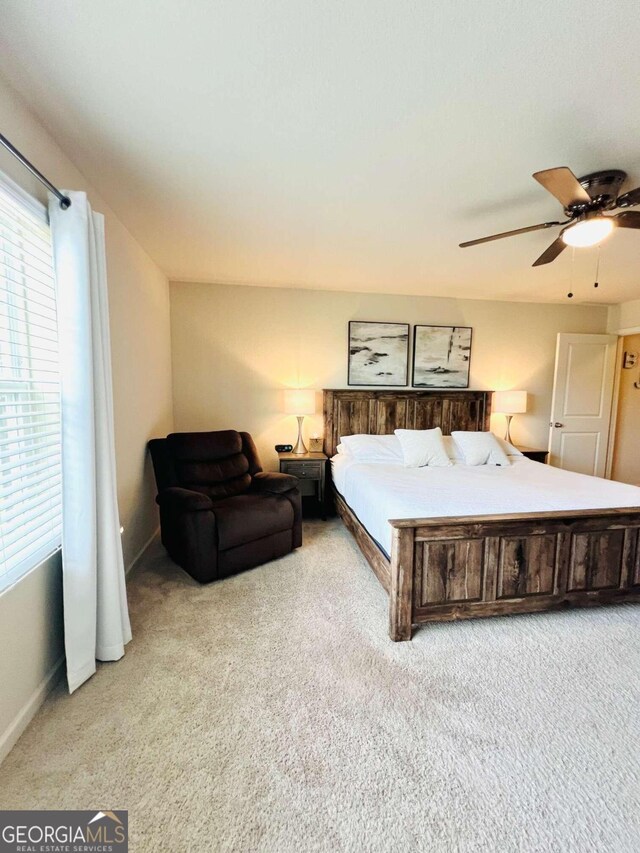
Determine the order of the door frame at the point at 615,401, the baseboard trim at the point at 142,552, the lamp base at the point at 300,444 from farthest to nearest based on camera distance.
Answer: the door frame at the point at 615,401 → the lamp base at the point at 300,444 → the baseboard trim at the point at 142,552

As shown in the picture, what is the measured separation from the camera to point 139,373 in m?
2.79

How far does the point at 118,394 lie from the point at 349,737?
230cm

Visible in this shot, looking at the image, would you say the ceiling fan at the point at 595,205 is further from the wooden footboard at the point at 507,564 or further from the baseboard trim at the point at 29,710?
the baseboard trim at the point at 29,710

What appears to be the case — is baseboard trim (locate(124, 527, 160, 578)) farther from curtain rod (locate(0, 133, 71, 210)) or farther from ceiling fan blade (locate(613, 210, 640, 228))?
ceiling fan blade (locate(613, 210, 640, 228))

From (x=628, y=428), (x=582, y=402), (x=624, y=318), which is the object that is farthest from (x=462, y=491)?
(x=628, y=428)

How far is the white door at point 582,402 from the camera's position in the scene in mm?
4316

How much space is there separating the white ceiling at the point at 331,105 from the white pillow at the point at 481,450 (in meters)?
1.78

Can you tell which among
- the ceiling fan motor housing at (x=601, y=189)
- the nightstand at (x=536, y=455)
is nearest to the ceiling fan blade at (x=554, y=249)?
the ceiling fan motor housing at (x=601, y=189)

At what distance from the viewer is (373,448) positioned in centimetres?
353

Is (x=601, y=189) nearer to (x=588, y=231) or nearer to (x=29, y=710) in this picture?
(x=588, y=231)

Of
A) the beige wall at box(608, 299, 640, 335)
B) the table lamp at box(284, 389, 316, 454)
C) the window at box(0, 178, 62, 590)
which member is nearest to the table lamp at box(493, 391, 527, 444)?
the beige wall at box(608, 299, 640, 335)

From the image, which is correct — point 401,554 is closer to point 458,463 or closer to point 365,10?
point 458,463

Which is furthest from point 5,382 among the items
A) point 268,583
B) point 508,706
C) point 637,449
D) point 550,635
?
point 637,449

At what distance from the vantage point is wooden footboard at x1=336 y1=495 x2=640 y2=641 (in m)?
1.92
